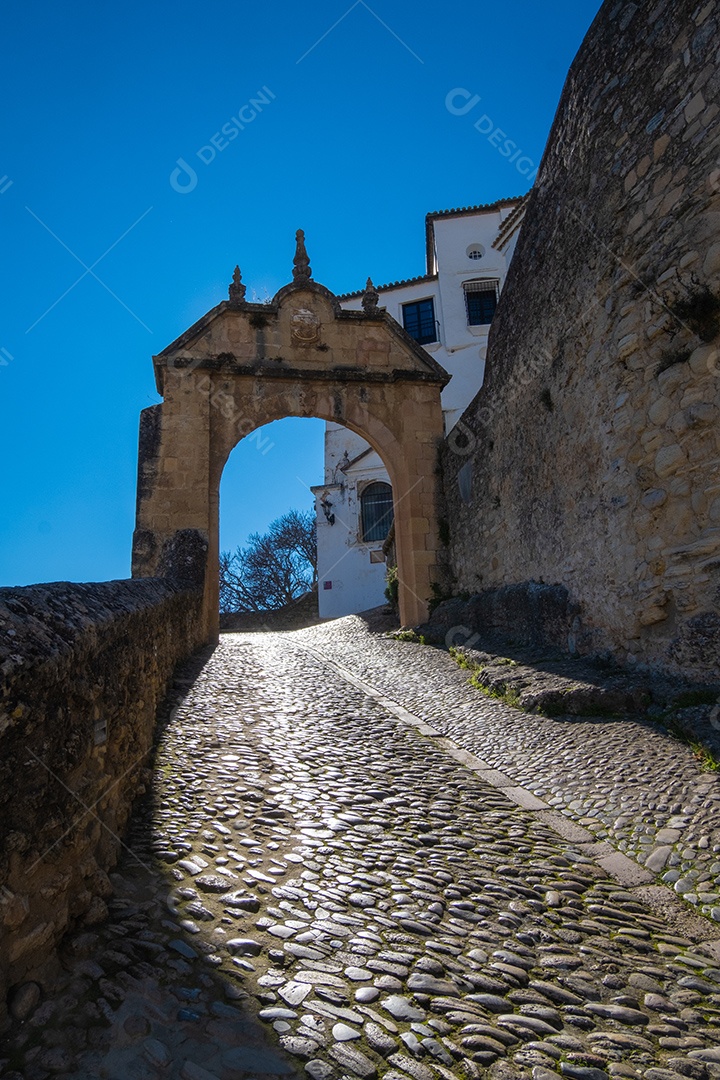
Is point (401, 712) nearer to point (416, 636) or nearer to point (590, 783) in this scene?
point (590, 783)

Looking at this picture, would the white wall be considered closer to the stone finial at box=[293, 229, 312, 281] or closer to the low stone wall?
the stone finial at box=[293, 229, 312, 281]

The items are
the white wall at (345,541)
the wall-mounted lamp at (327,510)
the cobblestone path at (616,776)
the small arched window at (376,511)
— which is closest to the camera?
the cobblestone path at (616,776)

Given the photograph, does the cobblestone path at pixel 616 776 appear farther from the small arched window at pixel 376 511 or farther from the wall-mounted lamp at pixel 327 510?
the wall-mounted lamp at pixel 327 510

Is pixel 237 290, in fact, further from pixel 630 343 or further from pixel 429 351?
pixel 429 351

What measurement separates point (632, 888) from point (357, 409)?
34.5ft

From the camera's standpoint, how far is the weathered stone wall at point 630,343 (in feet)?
15.1

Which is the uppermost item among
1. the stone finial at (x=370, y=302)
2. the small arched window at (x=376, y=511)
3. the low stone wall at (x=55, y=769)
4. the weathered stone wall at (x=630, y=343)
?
the stone finial at (x=370, y=302)

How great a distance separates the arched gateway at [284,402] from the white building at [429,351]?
37.2 ft

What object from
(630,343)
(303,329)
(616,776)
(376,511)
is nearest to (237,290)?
(303,329)

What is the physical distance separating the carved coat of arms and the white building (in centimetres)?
1184

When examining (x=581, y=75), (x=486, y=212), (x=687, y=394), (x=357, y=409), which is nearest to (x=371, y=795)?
(x=687, y=394)

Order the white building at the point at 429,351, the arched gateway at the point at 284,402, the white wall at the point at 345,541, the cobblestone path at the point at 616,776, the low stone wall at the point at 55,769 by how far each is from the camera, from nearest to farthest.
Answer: the low stone wall at the point at 55,769
the cobblestone path at the point at 616,776
the arched gateway at the point at 284,402
the white wall at the point at 345,541
the white building at the point at 429,351

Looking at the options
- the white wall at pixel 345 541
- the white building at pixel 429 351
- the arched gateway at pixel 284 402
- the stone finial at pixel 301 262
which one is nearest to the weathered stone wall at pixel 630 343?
the arched gateway at pixel 284 402

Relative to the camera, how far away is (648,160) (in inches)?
209
